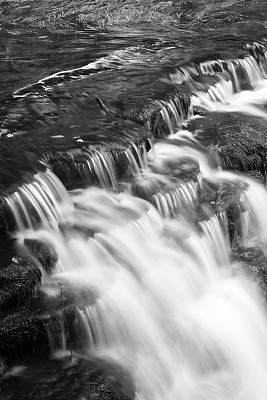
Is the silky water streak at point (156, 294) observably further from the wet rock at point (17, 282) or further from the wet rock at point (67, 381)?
the wet rock at point (17, 282)

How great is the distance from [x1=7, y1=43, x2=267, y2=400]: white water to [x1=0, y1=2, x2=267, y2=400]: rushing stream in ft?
0.04

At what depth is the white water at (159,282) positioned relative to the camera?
6.01 meters

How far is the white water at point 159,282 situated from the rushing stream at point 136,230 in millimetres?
13

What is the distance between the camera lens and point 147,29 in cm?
1384

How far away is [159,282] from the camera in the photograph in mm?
6695

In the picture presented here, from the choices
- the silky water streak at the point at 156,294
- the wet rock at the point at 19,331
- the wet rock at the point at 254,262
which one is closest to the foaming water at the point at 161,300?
the silky water streak at the point at 156,294

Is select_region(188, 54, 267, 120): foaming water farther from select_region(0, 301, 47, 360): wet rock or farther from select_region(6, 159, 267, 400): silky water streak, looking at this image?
select_region(0, 301, 47, 360): wet rock

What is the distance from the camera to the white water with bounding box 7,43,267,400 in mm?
6012

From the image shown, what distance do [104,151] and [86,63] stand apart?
150 inches

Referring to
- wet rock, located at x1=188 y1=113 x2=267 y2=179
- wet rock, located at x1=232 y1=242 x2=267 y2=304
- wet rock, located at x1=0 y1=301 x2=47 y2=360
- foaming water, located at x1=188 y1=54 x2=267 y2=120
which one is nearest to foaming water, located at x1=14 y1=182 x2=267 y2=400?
wet rock, located at x1=232 y1=242 x2=267 y2=304

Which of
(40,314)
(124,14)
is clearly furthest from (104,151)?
(124,14)

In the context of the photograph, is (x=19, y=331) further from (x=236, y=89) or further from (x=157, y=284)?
(x=236, y=89)

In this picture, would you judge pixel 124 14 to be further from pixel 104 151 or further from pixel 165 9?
→ pixel 104 151

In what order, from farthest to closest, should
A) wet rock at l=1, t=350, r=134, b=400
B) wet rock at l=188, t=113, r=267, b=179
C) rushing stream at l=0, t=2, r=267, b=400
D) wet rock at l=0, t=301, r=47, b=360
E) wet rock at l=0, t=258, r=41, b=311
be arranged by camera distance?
wet rock at l=188, t=113, r=267, b=179 < rushing stream at l=0, t=2, r=267, b=400 < wet rock at l=0, t=258, r=41, b=311 < wet rock at l=0, t=301, r=47, b=360 < wet rock at l=1, t=350, r=134, b=400
